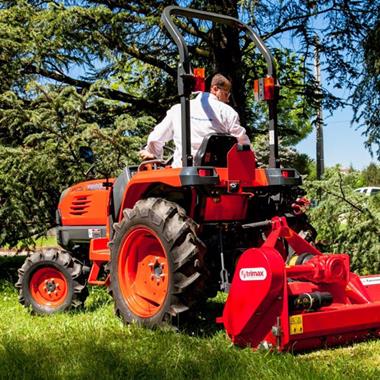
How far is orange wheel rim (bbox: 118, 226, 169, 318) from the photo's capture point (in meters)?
5.18

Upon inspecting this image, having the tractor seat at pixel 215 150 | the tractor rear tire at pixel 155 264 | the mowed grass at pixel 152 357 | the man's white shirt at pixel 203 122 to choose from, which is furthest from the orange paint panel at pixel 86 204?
the tractor seat at pixel 215 150

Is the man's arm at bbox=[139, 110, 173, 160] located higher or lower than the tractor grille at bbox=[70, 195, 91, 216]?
higher

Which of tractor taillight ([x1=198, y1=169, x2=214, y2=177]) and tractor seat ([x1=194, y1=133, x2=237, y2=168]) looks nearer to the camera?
tractor taillight ([x1=198, y1=169, x2=214, y2=177])

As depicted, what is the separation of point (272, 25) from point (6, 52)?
177 inches

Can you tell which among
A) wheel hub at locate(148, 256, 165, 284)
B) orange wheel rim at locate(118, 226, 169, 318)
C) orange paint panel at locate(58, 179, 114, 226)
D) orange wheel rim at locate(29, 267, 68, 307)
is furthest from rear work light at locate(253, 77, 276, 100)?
orange wheel rim at locate(29, 267, 68, 307)

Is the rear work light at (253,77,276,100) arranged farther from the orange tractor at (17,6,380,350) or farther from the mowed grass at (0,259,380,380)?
the mowed grass at (0,259,380,380)

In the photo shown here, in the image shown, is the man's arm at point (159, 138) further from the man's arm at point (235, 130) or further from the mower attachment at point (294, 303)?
the mower attachment at point (294, 303)

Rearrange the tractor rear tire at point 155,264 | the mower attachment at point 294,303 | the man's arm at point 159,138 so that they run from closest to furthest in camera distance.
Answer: the mower attachment at point 294,303
the tractor rear tire at point 155,264
the man's arm at point 159,138

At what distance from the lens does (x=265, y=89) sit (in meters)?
5.68

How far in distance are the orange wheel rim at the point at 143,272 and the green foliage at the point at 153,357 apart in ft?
0.81

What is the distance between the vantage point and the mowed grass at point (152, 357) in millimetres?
3869

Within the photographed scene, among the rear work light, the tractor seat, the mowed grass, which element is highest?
the rear work light

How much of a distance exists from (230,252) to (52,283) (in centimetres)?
221

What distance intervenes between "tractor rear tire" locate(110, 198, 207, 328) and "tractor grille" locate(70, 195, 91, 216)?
144 cm
